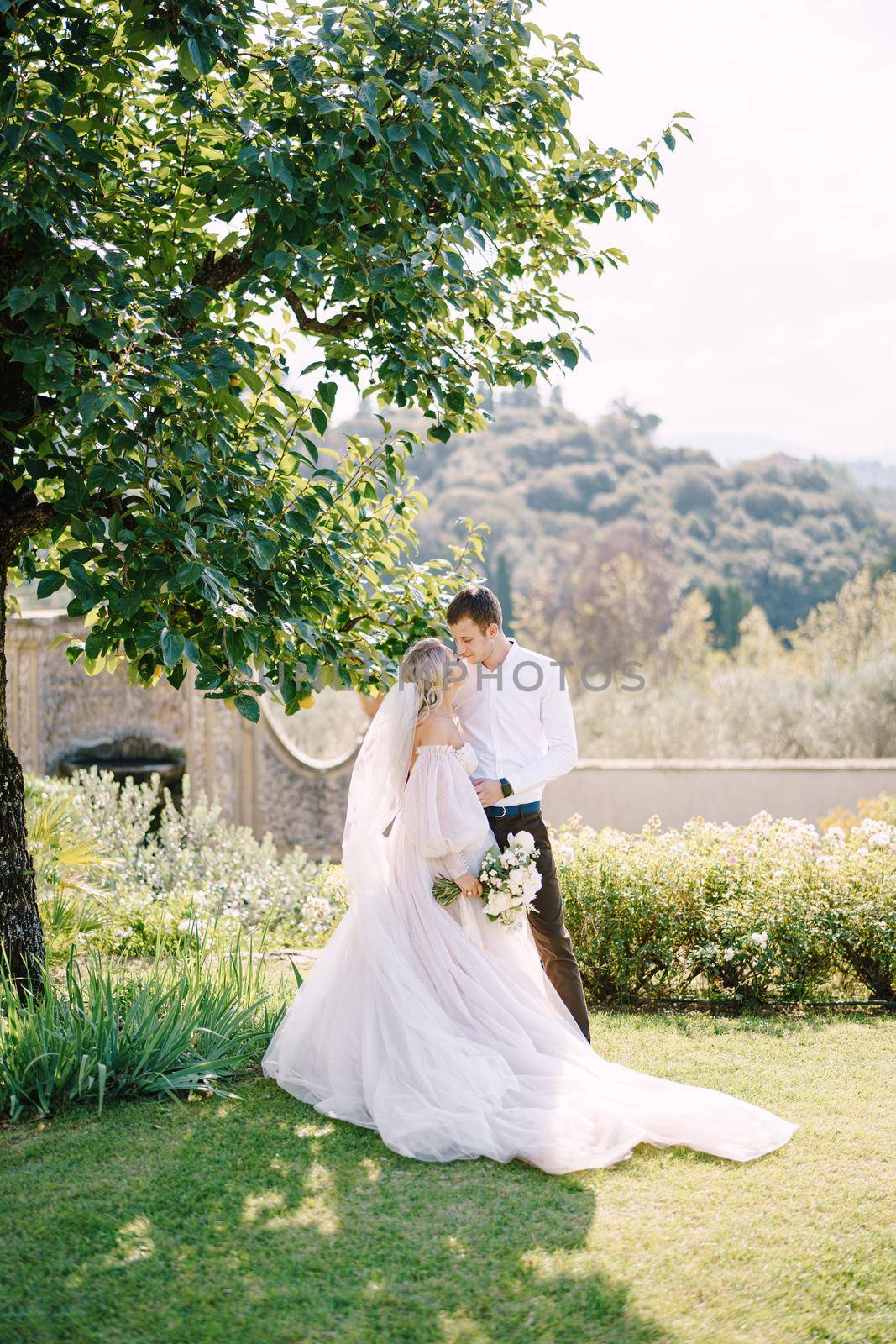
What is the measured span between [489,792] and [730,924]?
2.06m

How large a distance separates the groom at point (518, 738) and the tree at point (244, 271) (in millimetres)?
440

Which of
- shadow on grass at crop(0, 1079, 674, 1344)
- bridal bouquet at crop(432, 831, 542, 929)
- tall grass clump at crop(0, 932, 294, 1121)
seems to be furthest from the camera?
bridal bouquet at crop(432, 831, 542, 929)

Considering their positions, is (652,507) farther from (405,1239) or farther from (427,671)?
(405,1239)

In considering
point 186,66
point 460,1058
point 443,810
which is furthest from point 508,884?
point 186,66

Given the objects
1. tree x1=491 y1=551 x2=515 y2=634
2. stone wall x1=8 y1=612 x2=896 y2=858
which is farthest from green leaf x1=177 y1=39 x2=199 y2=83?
tree x1=491 y1=551 x2=515 y2=634

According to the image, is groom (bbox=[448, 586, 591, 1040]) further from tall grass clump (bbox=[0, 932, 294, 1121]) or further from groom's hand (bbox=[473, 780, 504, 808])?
tall grass clump (bbox=[0, 932, 294, 1121])

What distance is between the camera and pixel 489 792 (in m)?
4.38

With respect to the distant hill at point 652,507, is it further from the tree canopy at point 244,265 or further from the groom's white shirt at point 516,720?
the tree canopy at point 244,265

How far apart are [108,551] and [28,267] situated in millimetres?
899

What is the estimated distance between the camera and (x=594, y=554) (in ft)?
115

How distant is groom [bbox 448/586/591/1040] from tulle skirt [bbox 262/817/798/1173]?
0.43 feet

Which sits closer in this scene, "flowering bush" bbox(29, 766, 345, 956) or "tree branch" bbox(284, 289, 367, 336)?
"tree branch" bbox(284, 289, 367, 336)

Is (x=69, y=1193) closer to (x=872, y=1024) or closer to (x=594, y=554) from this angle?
(x=872, y=1024)

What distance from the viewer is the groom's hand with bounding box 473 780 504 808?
437cm
